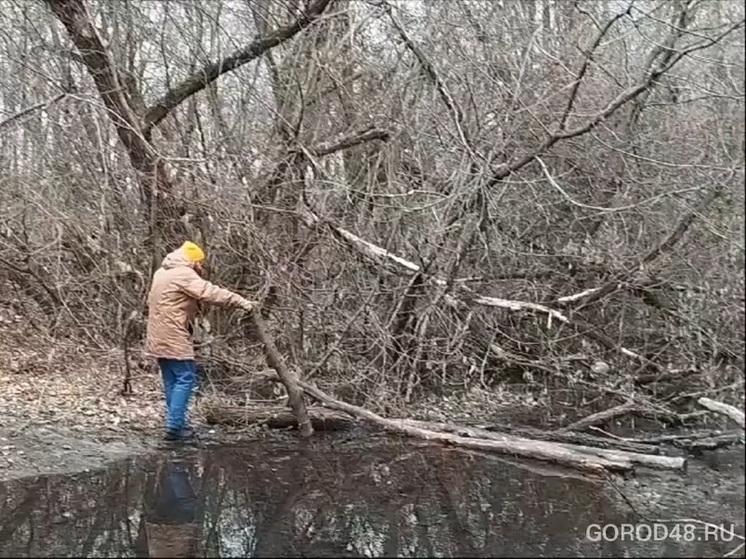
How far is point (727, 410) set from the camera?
5199 mm

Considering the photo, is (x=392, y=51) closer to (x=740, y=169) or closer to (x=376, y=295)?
(x=376, y=295)

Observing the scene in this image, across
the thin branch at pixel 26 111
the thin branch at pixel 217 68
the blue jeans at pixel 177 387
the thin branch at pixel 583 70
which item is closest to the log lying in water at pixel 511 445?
the blue jeans at pixel 177 387

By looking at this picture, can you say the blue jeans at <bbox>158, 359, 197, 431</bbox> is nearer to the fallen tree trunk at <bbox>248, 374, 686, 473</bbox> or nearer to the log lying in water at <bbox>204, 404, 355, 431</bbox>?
the log lying in water at <bbox>204, 404, 355, 431</bbox>

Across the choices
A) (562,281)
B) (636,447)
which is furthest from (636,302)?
(636,447)

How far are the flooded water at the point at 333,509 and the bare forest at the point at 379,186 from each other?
125 cm

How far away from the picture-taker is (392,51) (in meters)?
9.48

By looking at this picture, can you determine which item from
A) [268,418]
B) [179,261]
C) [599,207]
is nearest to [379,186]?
[599,207]

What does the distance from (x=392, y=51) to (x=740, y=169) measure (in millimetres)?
4885

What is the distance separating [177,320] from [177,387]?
603mm

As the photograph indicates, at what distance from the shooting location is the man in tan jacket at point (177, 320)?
7555mm

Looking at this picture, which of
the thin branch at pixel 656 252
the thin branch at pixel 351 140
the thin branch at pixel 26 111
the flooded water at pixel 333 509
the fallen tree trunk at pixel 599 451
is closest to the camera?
the flooded water at pixel 333 509

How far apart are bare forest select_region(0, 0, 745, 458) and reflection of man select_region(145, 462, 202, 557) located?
1.82 m

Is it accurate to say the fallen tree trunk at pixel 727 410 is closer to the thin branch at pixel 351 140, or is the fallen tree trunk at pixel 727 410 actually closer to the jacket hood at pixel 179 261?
the jacket hood at pixel 179 261

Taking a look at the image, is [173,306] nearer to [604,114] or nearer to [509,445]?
[509,445]
